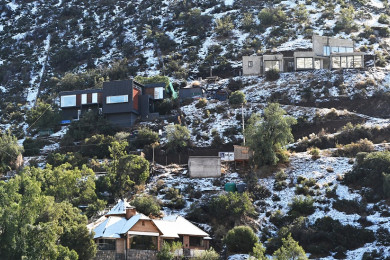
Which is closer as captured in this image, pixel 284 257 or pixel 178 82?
pixel 284 257

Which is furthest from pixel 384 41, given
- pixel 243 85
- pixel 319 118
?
pixel 319 118

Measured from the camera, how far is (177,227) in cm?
5862

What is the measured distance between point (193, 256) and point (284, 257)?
1017 cm

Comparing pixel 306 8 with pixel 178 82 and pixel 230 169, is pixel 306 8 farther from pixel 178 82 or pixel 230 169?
pixel 230 169

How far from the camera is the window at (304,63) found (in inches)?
3904

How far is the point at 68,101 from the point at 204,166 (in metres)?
30.0

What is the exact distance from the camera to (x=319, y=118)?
8238cm

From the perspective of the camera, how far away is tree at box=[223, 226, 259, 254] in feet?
187

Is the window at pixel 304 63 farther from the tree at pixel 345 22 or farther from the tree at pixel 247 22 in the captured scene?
the tree at pixel 247 22

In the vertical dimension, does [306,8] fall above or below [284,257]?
above

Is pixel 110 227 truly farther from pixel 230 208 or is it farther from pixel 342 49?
pixel 342 49

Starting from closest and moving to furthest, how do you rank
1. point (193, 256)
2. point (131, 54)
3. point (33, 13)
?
point (193, 256)
point (131, 54)
point (33, 13)

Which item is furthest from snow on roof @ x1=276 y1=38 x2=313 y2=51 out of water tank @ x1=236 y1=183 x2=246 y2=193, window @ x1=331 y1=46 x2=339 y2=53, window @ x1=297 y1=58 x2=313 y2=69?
water tank @ x1=236 y1=183 x2=246 y2=193

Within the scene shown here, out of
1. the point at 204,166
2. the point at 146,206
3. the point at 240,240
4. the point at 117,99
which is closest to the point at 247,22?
the point at 117,99
